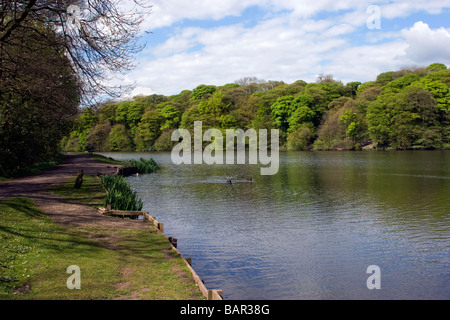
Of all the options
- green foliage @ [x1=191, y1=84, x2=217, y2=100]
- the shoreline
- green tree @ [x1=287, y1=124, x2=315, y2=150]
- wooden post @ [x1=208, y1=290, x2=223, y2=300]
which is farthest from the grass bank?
green foliage @ [x1=191, y1=84, x2=217, y2=100]

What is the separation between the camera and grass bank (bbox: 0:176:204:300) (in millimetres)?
7125

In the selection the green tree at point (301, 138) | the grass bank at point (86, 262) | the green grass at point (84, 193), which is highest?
the green tree at point (301, 138)

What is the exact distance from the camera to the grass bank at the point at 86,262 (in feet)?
23.4

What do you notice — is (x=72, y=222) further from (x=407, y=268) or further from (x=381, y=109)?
(x=381, y=109)

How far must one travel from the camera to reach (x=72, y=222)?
1242 centimetres

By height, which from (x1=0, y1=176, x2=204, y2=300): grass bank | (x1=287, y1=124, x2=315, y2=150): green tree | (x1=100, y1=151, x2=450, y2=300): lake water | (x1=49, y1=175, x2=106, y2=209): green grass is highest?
(x1=287, y1=124, x2=315, y2=150): green tree

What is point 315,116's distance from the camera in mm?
86375

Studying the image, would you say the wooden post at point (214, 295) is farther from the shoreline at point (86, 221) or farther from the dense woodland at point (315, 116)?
the dense woodland at point (315, 116)

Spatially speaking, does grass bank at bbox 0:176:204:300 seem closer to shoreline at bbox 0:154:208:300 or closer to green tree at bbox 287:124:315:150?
shoreline at bbox 0:154:208:300

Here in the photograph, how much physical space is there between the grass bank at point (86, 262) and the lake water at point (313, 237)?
145 centimetres

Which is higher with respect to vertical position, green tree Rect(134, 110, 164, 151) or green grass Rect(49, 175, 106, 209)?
green tree Rect(134, 110, 164, 151)

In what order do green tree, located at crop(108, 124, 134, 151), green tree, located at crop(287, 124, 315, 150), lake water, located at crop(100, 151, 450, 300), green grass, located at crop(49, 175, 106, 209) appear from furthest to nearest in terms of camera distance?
green tree, located at crop(108, 124, 134, 151), green tree, located at crop(287, 124, 315, 150), green grass, located at crop(49, 175, 106, 209), lake water, located at crop(100, 151, 450, 300)

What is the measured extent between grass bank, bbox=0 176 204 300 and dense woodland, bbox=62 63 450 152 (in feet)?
166

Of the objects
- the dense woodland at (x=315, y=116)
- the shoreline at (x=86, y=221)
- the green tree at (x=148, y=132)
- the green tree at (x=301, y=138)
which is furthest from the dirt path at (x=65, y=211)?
the green tree at (x=148, y=132)
